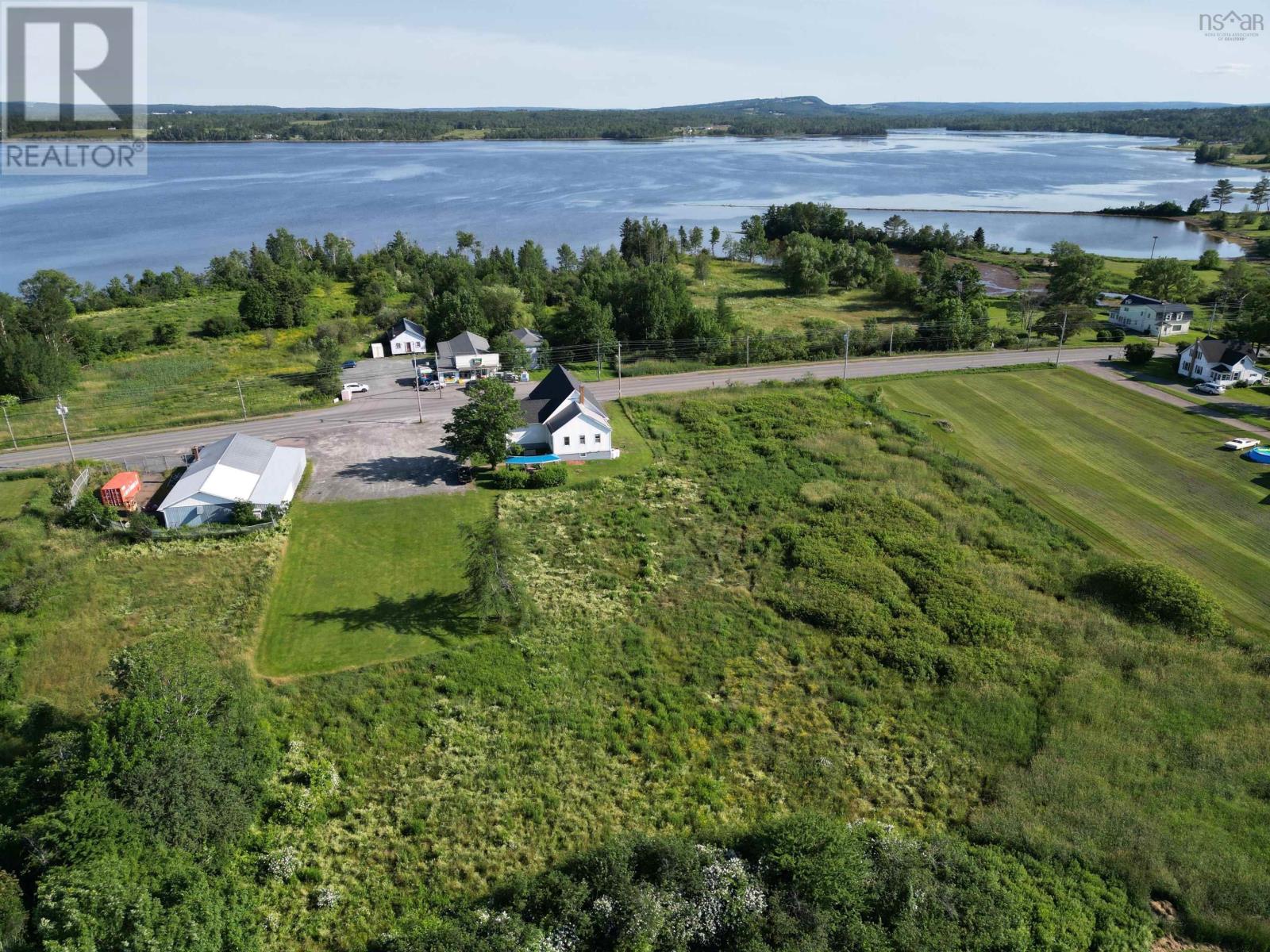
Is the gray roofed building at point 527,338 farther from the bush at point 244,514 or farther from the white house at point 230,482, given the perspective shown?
the bush at point 244,514

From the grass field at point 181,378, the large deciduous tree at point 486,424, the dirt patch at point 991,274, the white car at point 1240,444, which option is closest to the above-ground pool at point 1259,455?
the white car at point 1240,444

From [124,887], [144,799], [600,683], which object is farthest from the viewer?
[600,683]

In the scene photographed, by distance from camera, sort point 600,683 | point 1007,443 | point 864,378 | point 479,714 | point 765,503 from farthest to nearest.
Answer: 1. point 864,378
2. point 1007,443
3. point 765,503
4. point 600,683
5. point 479,714

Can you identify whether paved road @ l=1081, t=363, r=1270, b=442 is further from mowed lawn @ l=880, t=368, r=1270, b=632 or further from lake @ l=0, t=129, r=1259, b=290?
lake @ l=0, t=129, r=1259, b=290

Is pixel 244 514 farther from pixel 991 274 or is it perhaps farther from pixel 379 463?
pixel 991 274

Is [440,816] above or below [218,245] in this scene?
below

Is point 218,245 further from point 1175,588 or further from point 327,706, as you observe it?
point 1175,588

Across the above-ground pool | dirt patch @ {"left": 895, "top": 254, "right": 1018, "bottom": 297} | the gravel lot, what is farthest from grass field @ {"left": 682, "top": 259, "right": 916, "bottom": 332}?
the gravel lot

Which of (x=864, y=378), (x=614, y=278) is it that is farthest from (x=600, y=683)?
(x=614, y=278)
